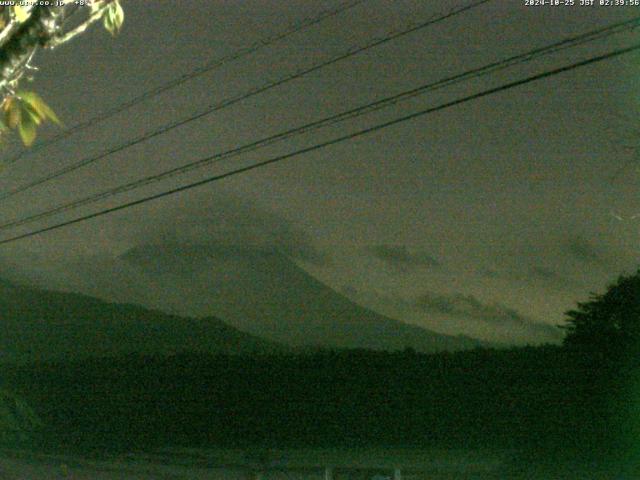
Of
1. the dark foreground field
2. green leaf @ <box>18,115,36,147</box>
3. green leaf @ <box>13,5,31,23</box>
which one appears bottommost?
green leaf @ <box>18,115,36,147</box>

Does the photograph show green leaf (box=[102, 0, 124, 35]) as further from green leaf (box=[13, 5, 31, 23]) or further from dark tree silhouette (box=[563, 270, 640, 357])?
dark tree silhouette (box=[563, 270, 640, 357])

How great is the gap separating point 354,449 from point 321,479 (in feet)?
39.3

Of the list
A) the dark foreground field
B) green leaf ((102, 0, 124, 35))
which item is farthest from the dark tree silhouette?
green leaf ((102, 0, 124, 35))

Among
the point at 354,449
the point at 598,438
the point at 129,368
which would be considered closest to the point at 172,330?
the point at 129,368

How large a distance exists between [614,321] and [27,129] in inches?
822

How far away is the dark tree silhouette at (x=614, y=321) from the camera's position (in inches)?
856

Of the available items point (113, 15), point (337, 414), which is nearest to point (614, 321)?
point (337, 414)

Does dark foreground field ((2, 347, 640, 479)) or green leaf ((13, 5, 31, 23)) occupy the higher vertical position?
dark foreground field ((2, 347, 640, 479))

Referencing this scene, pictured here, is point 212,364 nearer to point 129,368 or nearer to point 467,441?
point 129,368

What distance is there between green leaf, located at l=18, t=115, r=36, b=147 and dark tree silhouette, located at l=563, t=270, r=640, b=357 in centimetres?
2016

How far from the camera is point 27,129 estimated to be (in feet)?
10.6

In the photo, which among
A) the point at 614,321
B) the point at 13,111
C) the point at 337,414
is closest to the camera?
the point at 13,111

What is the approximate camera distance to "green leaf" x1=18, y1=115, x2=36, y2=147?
10.6 feet

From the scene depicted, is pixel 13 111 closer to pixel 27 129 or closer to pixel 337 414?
pixel 27 129
